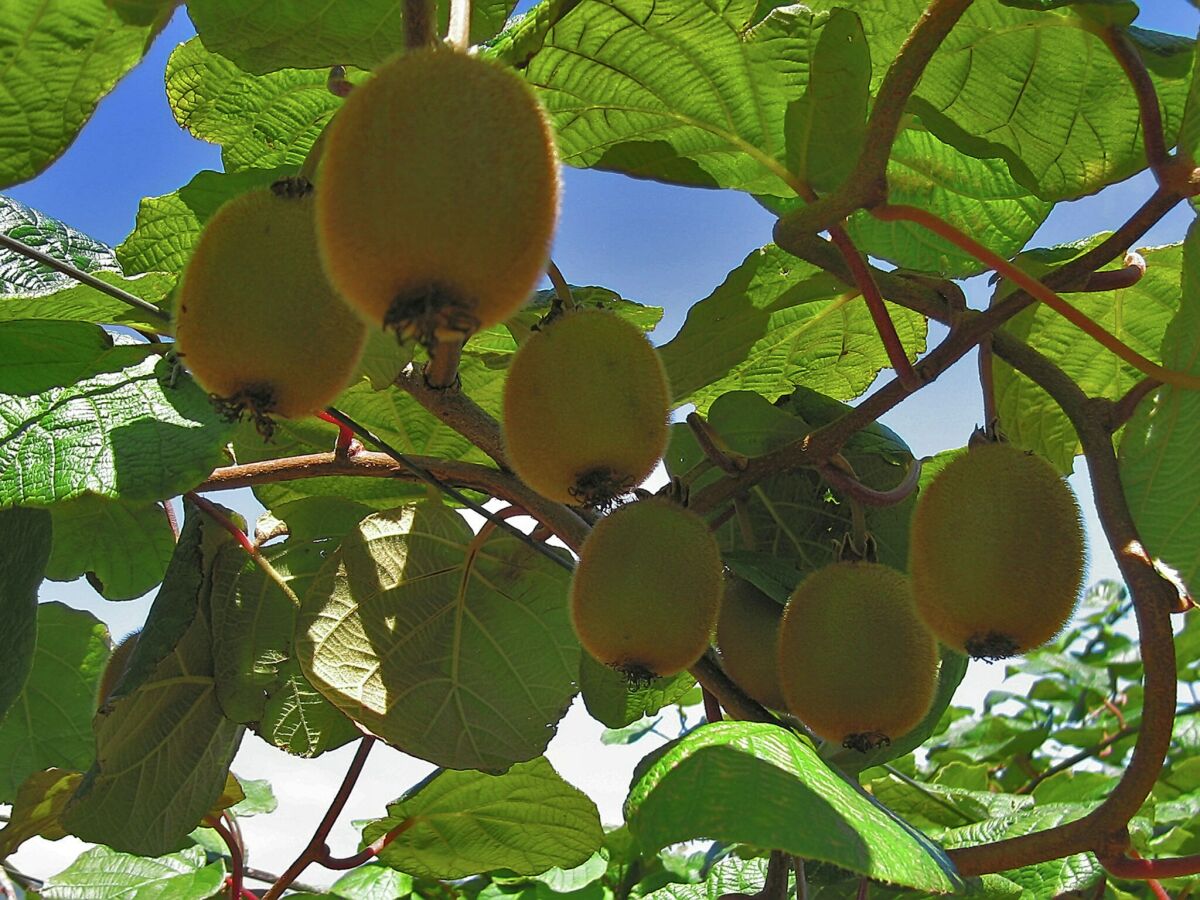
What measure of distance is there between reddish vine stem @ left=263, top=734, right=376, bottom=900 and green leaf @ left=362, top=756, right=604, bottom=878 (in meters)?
0.15

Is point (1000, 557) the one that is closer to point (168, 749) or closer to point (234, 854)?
point (168, 749)

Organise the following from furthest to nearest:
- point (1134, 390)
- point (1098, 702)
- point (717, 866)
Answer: point (1098, 702), point (717, 866), point (1134, 390)

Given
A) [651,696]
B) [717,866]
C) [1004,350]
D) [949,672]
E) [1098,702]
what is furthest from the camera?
[1098,702]

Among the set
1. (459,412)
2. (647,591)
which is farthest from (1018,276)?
(459,412)

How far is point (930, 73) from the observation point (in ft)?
3.83

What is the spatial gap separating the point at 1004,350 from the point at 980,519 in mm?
247

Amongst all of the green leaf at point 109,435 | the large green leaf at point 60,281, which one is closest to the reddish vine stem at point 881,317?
the green leaf at point 109,435

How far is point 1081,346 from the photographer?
148 cm

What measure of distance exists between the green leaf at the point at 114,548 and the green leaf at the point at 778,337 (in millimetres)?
840

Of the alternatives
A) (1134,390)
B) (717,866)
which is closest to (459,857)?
(717,866)

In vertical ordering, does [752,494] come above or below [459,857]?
above

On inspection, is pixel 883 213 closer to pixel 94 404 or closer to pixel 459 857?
pixel 94 404

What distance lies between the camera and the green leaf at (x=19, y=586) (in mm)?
1143

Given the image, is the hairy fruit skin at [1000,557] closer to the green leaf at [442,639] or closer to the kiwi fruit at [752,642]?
the kiwi fruit at [752,642]
